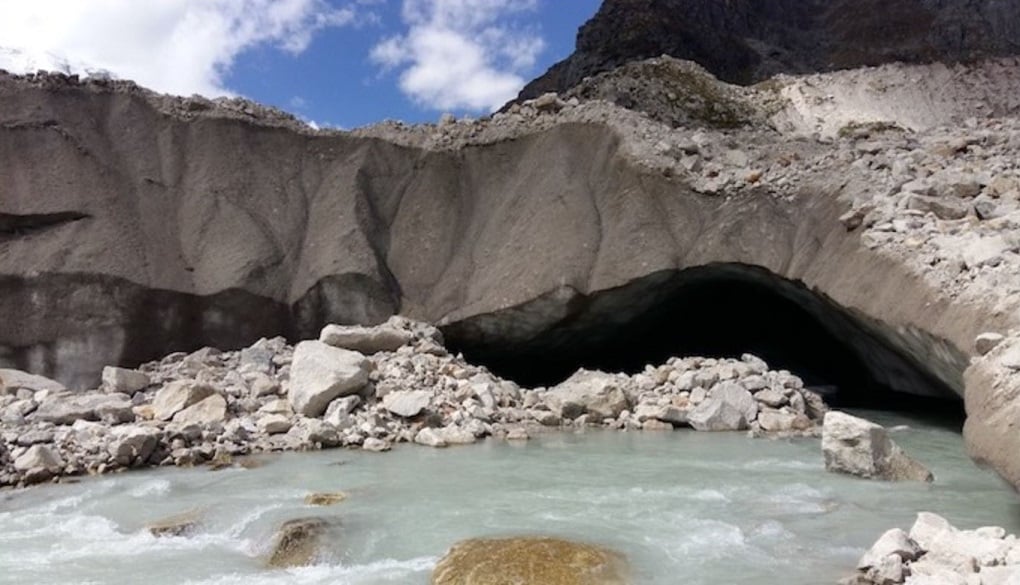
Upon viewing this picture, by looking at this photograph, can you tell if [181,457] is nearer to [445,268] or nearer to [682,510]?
[682,510]

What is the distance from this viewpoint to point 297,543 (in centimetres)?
889

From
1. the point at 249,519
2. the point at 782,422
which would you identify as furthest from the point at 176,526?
the point at 782,422

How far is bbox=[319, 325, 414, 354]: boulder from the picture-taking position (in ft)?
66.8

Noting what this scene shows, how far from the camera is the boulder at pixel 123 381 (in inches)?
728

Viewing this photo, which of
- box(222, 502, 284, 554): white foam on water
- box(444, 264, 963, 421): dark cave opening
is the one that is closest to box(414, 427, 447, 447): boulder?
box(222, 502, 284, 554): white foam on water

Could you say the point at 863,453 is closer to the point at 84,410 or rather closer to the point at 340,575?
the point at 340,575

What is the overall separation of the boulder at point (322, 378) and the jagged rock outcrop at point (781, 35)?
55.5 m

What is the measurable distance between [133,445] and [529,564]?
28.7ft

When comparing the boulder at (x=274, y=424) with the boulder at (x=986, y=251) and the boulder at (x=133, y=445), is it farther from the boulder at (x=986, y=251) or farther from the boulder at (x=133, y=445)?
the boulder at (x=986, y=251)

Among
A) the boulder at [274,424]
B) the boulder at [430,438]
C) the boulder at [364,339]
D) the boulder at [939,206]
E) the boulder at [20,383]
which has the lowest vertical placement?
the boulder at [430,438]

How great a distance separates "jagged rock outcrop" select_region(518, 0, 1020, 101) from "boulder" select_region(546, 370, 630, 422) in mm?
54331

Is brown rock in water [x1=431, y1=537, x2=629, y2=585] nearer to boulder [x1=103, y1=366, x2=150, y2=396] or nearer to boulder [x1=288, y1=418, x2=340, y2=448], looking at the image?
boulder [x1=288, y1=418, x2=340, y2=448]

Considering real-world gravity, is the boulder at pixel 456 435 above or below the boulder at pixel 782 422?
below

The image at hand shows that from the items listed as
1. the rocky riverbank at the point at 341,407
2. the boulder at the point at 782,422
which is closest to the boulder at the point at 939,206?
the rocky riverbank at the point at 341,407
